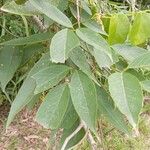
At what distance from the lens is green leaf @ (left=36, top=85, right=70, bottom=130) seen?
0.71m

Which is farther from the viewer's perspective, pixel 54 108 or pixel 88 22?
pixel 88 22

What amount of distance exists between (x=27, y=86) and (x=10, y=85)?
2.22m

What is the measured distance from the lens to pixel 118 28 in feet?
2.65

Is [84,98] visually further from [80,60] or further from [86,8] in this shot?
[86,8]

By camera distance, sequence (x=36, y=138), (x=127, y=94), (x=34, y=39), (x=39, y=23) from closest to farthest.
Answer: (x=127, y=94) → (x=34, y=39) → (x=39, y=23) → (x=36, y=138)

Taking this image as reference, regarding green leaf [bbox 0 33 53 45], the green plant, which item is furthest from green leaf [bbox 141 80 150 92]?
green leaf [bbox 0 33 53 45]

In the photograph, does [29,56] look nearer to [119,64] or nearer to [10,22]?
[119,64]

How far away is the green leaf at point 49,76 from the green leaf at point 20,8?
0.12 meters

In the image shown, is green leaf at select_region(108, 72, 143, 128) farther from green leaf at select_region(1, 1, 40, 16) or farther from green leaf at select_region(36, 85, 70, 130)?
green leaf at select_region(1, 1, 40, 16)

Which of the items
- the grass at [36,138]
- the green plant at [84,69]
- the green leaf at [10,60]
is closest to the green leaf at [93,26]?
the green plant at [84,69]

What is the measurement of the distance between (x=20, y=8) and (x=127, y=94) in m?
0.27

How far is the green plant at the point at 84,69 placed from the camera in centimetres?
70

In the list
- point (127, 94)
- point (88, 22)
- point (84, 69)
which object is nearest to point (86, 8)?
point (88, 22)

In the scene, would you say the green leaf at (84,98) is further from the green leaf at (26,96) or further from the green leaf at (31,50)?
the green leaf at (31,50)
